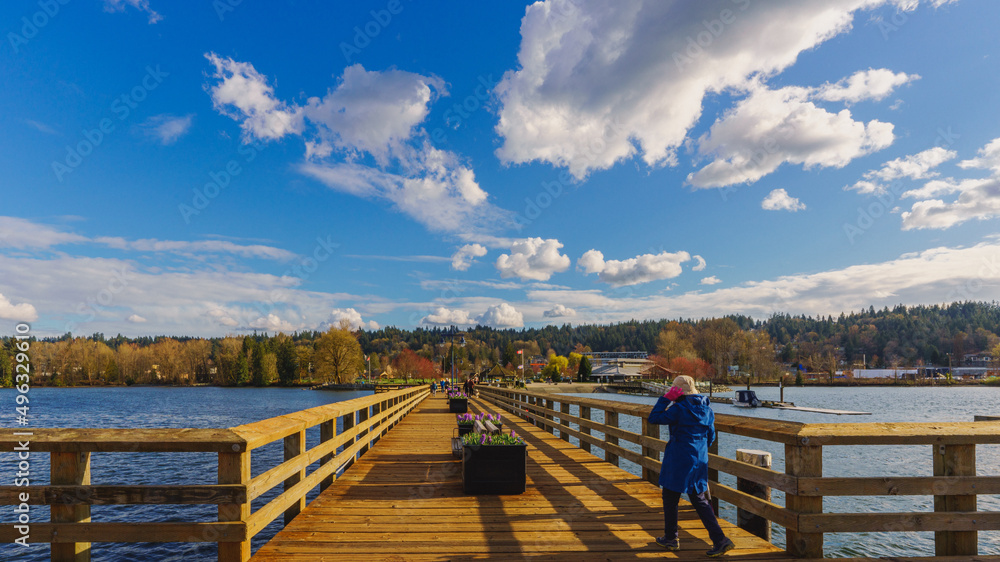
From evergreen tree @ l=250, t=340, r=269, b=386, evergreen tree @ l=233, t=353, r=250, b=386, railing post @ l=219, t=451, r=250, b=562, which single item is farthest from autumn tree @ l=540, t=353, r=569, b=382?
railing post @ l=219, t=451, r=250, b=562

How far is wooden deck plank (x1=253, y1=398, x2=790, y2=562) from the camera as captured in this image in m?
4.12

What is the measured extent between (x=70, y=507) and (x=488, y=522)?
336 cm

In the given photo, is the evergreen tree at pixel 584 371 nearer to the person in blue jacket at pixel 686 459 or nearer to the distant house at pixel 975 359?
the person in blue jacket at pixel 686 459

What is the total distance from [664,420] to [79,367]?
15002 cm

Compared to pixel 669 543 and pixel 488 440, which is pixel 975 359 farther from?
pixel 669 543

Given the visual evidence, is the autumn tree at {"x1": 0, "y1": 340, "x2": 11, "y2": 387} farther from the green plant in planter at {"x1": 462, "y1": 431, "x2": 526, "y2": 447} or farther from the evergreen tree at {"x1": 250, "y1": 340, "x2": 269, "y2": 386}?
the green plant in planter at {"x1": 462, "y1": 431, "x2": 526, "y2": 447}

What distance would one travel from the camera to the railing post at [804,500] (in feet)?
12.3

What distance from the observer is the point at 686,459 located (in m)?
4.21

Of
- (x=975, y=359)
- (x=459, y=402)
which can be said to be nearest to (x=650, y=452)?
(x=459, y=402)

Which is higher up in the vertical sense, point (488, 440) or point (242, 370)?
point (488, 440)

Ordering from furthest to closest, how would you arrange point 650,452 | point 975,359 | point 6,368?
point 975,359, point 6,368, point 650,452

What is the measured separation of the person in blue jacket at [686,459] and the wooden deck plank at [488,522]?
279 millimetres

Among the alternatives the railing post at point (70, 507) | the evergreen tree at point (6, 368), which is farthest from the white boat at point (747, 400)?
the evergreen tree at point (6, 368)

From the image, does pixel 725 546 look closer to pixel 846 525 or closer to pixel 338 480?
pixel 846 525
